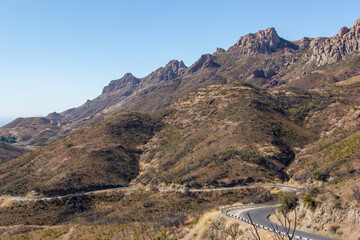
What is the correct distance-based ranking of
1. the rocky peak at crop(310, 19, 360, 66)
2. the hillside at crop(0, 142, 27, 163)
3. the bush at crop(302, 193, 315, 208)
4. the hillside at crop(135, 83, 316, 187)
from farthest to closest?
1. the rocky peak at crop(310, 19, 360, 66)
2. the hillside at crop(0, 142, 27, 163)
3. the hillside at crop(135, 83, 316, 187)
4. the bush at crop(302, 193, 315, 208)

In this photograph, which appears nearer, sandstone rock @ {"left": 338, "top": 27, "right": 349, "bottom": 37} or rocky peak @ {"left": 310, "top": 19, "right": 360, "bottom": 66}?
rocky peak @ {"left": 310, "top": 19, "right": 360, "bottom": 66}

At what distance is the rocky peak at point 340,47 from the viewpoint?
176 meters

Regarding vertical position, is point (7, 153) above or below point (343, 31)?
below

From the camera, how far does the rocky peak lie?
17575 cm

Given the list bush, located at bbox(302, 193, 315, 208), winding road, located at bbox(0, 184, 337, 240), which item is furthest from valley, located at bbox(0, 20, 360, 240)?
winding road, located at bbox(0, 184, 337, 240)

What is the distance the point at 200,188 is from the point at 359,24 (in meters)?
194

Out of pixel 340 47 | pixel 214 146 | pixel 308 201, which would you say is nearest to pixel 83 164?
pixel 214 146

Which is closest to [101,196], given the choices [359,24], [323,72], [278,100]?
[278,100]

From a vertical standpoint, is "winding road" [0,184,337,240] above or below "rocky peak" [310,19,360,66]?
below

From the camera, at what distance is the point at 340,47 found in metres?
→ 180

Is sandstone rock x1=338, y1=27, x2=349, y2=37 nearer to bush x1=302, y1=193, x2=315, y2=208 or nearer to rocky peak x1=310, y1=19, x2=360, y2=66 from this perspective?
rocky peak x1=310, y1=19, x2=360, y2=66

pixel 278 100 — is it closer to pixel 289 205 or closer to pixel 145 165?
pixel 145 165

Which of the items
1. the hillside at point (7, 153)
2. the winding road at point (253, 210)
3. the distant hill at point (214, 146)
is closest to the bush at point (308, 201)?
the winding road at point (253, 210)

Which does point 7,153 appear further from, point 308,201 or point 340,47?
point 340,47
